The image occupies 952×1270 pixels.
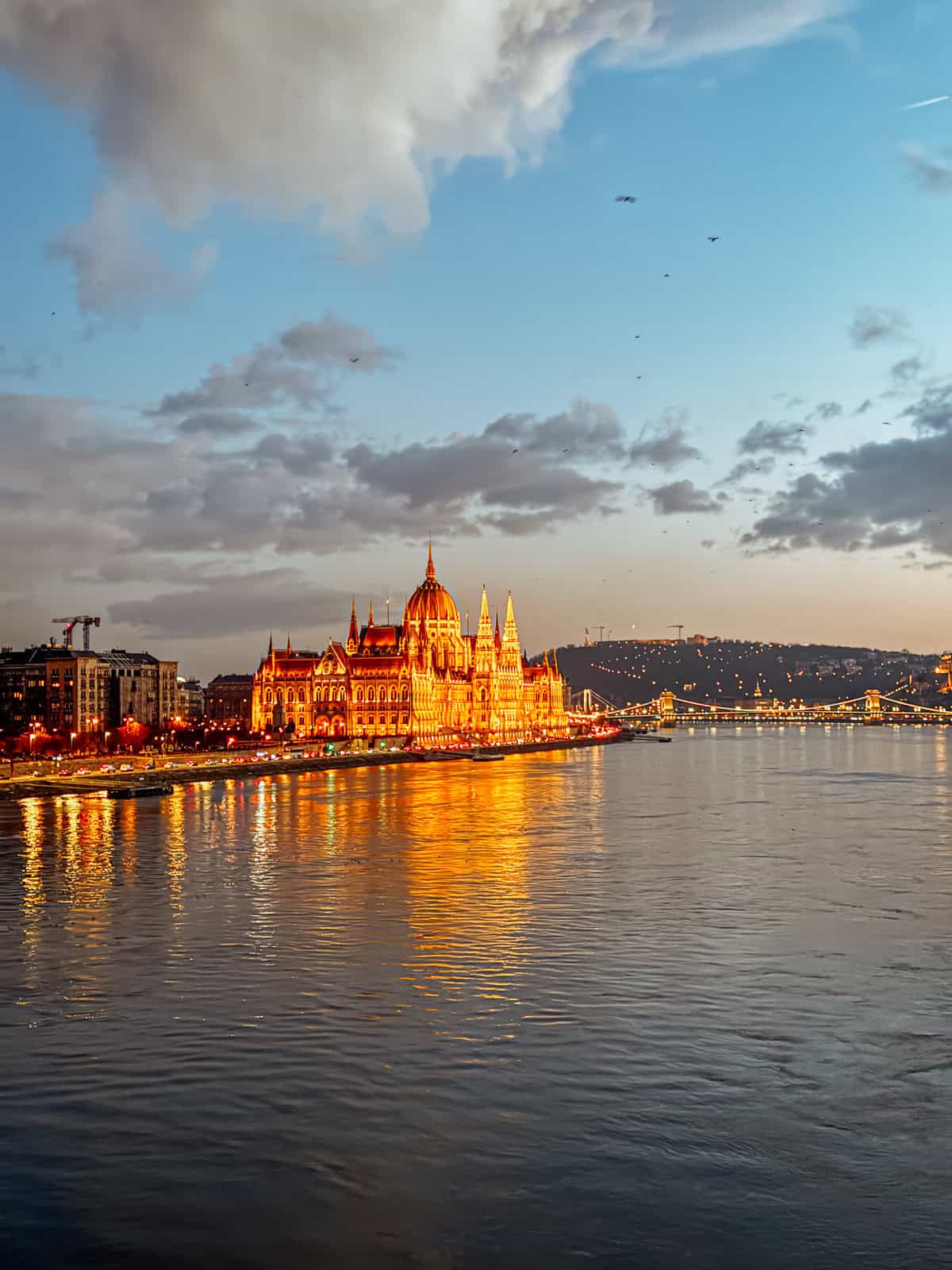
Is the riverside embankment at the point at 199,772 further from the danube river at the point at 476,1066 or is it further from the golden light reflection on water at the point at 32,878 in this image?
the danube river at the point at 476,1066

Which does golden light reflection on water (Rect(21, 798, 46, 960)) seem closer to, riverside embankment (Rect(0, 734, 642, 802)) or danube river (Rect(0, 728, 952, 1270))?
danube river (Rect(0, 728, 952, 1270))

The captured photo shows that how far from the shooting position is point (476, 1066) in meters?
19.0

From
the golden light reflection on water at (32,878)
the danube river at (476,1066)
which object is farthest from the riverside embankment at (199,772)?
the danube river at (476,1066)

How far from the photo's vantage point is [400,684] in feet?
608

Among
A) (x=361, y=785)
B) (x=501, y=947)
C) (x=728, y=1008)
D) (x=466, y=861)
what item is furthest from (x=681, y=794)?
(x=728, y=1008)

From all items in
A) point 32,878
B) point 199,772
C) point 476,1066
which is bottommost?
point 476,1066

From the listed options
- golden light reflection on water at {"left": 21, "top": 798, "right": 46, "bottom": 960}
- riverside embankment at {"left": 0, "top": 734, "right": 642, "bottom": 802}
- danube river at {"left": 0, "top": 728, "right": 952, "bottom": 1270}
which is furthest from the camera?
riverside embankment at {"left": 0, "top": 734, "right": 642, "bottom": 802}

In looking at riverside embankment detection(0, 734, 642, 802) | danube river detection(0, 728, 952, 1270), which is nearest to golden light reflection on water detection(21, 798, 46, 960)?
danube river detection(0, 728, 952, 1270)

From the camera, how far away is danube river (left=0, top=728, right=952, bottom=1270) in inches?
543

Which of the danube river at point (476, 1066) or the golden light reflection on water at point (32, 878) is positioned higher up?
the golden light reflection on water at point (32, 878)

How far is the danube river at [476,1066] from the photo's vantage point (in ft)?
45.3

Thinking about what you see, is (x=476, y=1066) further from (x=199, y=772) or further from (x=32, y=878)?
(x=199, y=772)

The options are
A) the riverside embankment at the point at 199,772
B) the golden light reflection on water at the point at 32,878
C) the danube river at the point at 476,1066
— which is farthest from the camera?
the riverside embankment at the point at 199,772

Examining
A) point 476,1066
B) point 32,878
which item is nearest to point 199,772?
point 32,878
